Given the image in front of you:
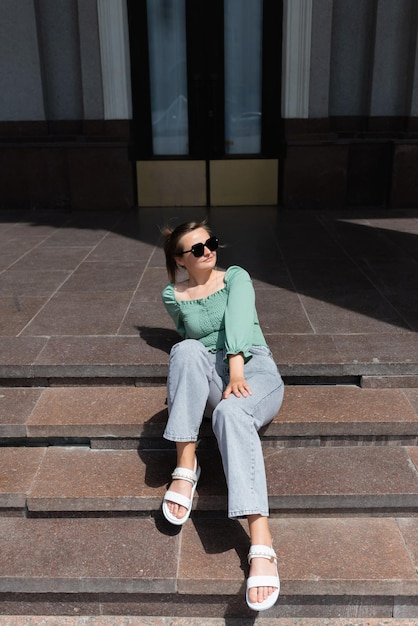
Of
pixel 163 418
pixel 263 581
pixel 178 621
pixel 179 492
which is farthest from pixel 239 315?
pixel 178 621

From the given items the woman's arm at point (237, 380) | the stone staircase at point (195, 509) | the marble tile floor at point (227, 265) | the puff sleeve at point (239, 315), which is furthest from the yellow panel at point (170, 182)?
the woman's arm at point (237, 380)

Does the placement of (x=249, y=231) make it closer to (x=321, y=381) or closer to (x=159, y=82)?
(x=159, y=82)

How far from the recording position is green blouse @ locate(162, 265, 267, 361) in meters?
2.89

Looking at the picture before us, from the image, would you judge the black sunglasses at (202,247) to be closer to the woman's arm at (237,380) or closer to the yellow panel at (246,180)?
the woman's arm at (237,380)

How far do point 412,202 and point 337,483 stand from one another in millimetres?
5932

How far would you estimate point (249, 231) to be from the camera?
6.86 meters

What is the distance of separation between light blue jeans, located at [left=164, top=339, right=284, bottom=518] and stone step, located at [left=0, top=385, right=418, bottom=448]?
33cm

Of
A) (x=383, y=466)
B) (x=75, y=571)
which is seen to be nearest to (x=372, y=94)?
(x=383, y=466)

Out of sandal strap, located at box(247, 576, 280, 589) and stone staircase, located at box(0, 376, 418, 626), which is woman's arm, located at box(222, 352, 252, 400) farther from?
sandal strap, located at box(247, 576, 280, 589)

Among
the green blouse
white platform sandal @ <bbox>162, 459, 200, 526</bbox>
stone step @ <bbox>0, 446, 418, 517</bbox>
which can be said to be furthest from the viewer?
the green blouse

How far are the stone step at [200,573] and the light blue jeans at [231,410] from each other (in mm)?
290

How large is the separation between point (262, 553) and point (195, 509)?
18.6 inches

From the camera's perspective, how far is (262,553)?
7.91 feet

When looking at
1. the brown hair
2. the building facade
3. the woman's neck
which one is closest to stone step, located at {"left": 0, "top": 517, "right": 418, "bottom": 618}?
the woman's neck
